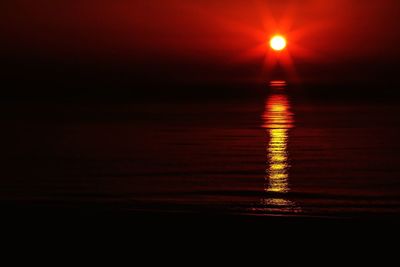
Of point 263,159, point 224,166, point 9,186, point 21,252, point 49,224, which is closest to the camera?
point 21,252

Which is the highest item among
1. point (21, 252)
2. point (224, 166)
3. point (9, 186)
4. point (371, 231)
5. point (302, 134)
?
point (302, 134)

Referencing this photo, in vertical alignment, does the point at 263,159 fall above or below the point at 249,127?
below

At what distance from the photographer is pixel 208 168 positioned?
60.4 feet

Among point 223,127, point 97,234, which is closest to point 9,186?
point 97,234

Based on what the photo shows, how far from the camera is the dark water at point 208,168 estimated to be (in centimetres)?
1331

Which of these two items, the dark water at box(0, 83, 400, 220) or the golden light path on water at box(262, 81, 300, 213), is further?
the dark water at box(0, 83, 400, 220)

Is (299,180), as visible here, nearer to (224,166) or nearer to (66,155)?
(224,166)

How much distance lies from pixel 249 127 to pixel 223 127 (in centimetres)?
122

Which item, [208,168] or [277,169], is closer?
[277,169]

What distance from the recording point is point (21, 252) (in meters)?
7.68

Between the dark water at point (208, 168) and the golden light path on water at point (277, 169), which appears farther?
the dark water at point (208, 168)

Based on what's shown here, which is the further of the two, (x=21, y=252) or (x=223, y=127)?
(x=223, y=127)

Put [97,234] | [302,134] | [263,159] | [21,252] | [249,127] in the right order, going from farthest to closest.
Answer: [249,127] → [302,134] → [263,159] → [97,234] → [21,252]

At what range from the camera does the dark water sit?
1331cm
